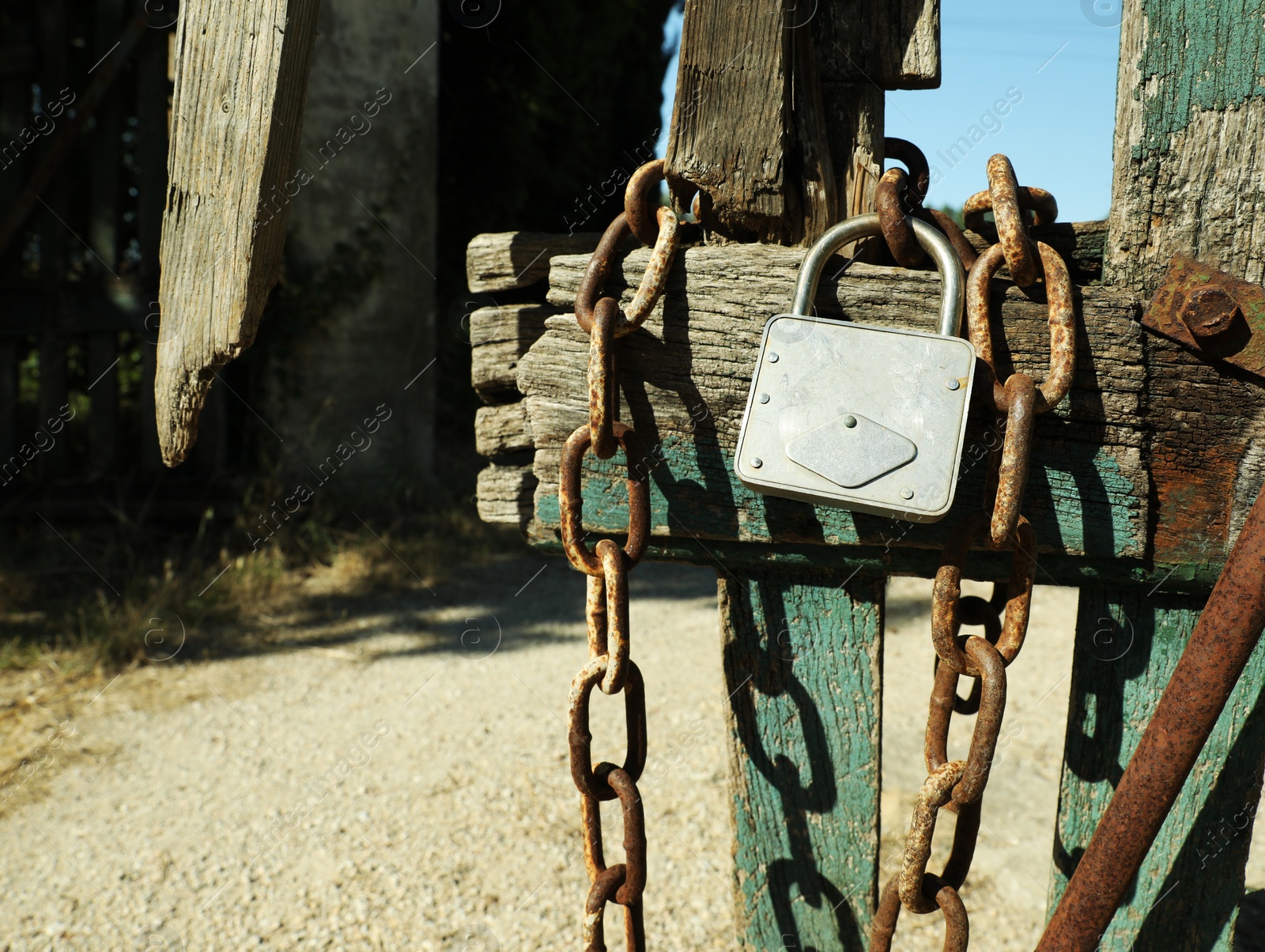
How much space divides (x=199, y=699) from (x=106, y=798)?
79 cm

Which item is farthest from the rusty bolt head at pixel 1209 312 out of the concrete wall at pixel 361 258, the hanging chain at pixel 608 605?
the concrete wall at pixel 361 258

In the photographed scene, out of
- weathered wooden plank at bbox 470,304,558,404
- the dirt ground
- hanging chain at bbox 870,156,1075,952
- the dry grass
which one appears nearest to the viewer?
hanging chain at bbox 870,156,1075,952

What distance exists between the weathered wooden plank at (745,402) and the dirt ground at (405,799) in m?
0.95

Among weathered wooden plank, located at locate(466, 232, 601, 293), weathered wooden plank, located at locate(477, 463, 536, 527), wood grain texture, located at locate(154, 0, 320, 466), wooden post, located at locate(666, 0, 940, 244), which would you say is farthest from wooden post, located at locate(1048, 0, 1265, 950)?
wood grain texture, located at locate(154, 0, 320, 466)

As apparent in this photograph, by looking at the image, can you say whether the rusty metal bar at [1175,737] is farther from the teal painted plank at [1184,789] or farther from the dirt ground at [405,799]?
the dirt ground at [405,799]

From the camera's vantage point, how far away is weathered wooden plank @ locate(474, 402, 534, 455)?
1.30 metres

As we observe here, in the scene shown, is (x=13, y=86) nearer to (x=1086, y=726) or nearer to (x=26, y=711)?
(x=26, y=711)

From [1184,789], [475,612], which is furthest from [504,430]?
[475,612]

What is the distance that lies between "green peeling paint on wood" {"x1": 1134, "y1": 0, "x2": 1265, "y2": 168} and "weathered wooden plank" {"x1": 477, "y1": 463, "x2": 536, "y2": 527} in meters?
0.87

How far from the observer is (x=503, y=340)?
1293mm

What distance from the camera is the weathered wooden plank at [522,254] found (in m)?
1.28

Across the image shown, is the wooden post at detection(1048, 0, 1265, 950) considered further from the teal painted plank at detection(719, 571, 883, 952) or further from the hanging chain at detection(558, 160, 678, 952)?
the hanging chain at detection(558, 160, 678, 952)

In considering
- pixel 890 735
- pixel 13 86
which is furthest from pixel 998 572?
pixel 13 86

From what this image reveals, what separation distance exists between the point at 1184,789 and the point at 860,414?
0.67m
